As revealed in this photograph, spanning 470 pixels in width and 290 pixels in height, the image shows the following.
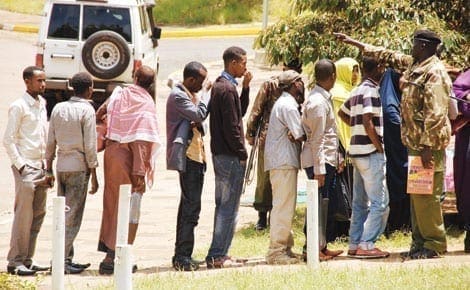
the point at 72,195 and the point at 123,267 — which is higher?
the point at 123,267

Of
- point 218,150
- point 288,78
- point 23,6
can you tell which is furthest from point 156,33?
point 23,6

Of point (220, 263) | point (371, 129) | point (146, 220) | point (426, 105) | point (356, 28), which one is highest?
point (356, 28)

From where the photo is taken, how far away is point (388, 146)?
11812 mm

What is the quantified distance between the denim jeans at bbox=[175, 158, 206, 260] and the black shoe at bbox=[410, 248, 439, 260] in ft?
6.27

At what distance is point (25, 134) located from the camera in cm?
1069

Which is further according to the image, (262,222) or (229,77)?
(262,222)

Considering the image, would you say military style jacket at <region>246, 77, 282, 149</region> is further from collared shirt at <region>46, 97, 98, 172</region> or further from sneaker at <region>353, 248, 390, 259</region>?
collared shirt at <region>46, 97, 98, 172</region>

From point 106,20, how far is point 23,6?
59.9ft

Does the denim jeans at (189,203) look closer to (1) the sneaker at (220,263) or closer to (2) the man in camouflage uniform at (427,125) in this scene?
(1) the sneaker at (220,263)

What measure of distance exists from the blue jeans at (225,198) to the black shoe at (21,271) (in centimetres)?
154

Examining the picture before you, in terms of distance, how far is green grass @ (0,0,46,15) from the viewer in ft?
125

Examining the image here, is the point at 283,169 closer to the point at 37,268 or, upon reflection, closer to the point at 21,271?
the point at 37,268

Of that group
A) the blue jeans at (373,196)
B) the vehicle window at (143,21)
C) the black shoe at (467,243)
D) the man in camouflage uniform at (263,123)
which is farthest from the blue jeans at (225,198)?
the vehicle window at (143,21)

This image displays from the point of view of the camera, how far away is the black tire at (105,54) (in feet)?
65.7
